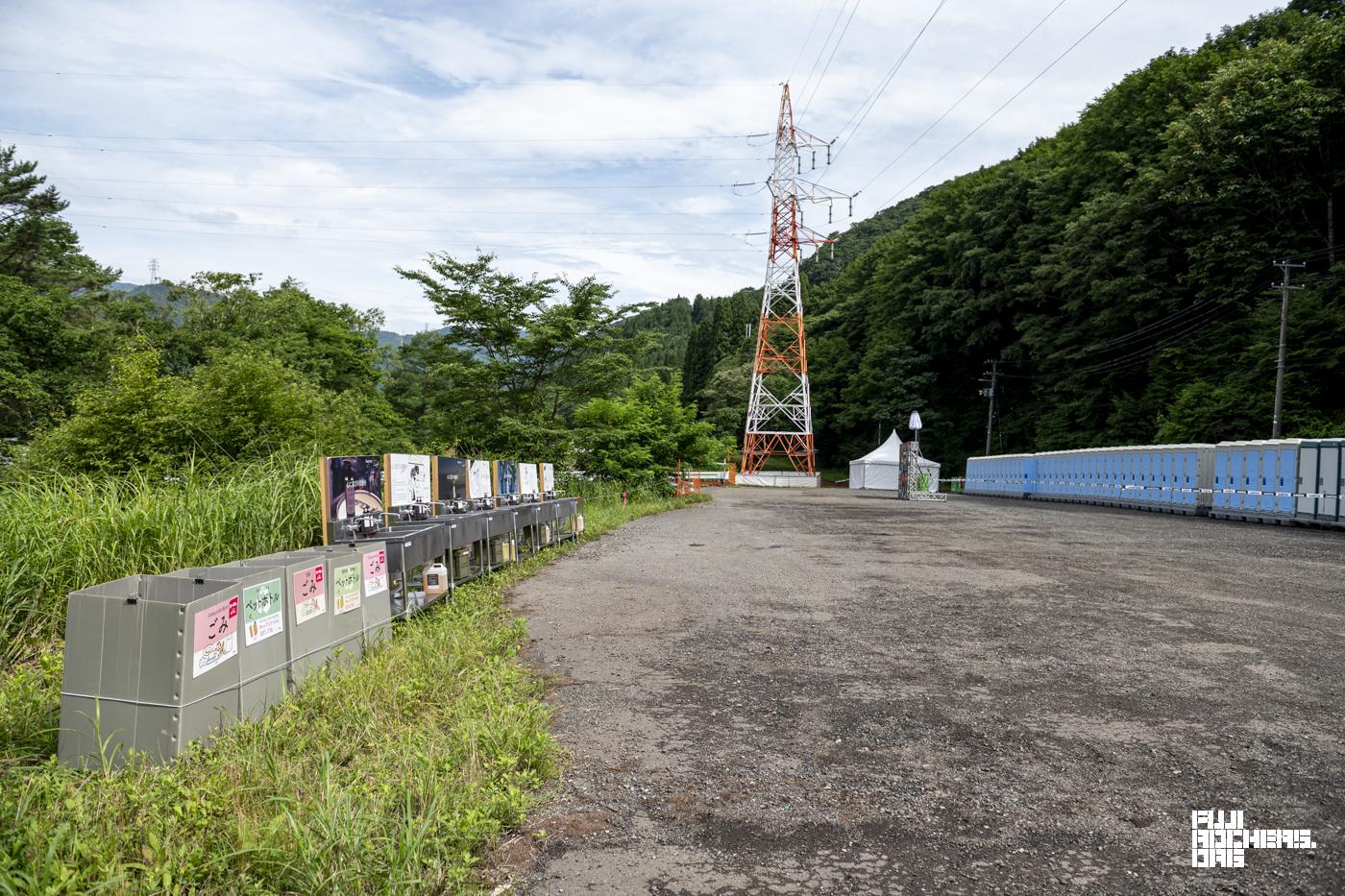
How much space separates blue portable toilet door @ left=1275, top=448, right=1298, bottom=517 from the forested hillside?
11926 millimetres

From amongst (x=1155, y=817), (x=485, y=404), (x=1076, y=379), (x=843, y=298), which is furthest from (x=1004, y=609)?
(x=843, y=298)

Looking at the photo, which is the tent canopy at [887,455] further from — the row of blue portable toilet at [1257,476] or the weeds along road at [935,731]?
the weeds along road at [935,731]

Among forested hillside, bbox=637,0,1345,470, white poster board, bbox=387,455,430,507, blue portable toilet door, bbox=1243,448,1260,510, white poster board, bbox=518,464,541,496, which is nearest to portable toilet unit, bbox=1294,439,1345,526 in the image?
blue portable toilet door, bbox=1243,448,1260,510

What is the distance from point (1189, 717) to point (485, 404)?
17.1 meters

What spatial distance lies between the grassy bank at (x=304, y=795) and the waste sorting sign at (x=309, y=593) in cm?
41

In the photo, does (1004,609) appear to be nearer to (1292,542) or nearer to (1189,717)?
(1189,717)

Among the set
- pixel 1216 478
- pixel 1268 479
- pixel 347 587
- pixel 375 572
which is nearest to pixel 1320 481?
pixel 1268 479

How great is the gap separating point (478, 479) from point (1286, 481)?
741 inches

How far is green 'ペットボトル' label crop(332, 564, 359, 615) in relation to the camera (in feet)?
17.5

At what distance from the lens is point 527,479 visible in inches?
523

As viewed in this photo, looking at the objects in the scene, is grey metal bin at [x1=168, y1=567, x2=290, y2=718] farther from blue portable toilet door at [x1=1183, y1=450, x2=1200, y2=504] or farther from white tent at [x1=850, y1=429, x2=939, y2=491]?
white tent at [x1=850, y1=429, x2=939, y2=491]

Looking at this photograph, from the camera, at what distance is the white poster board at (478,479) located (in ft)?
34.3

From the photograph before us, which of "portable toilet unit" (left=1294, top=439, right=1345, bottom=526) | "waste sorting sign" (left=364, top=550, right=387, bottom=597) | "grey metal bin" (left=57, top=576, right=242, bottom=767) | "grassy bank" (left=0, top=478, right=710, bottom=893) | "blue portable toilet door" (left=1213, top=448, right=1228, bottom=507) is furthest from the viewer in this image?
"blue portable toilet door" (left=1213, top=448, right=1228, bottom=507)

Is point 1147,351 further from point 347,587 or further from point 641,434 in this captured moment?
point 347,587
